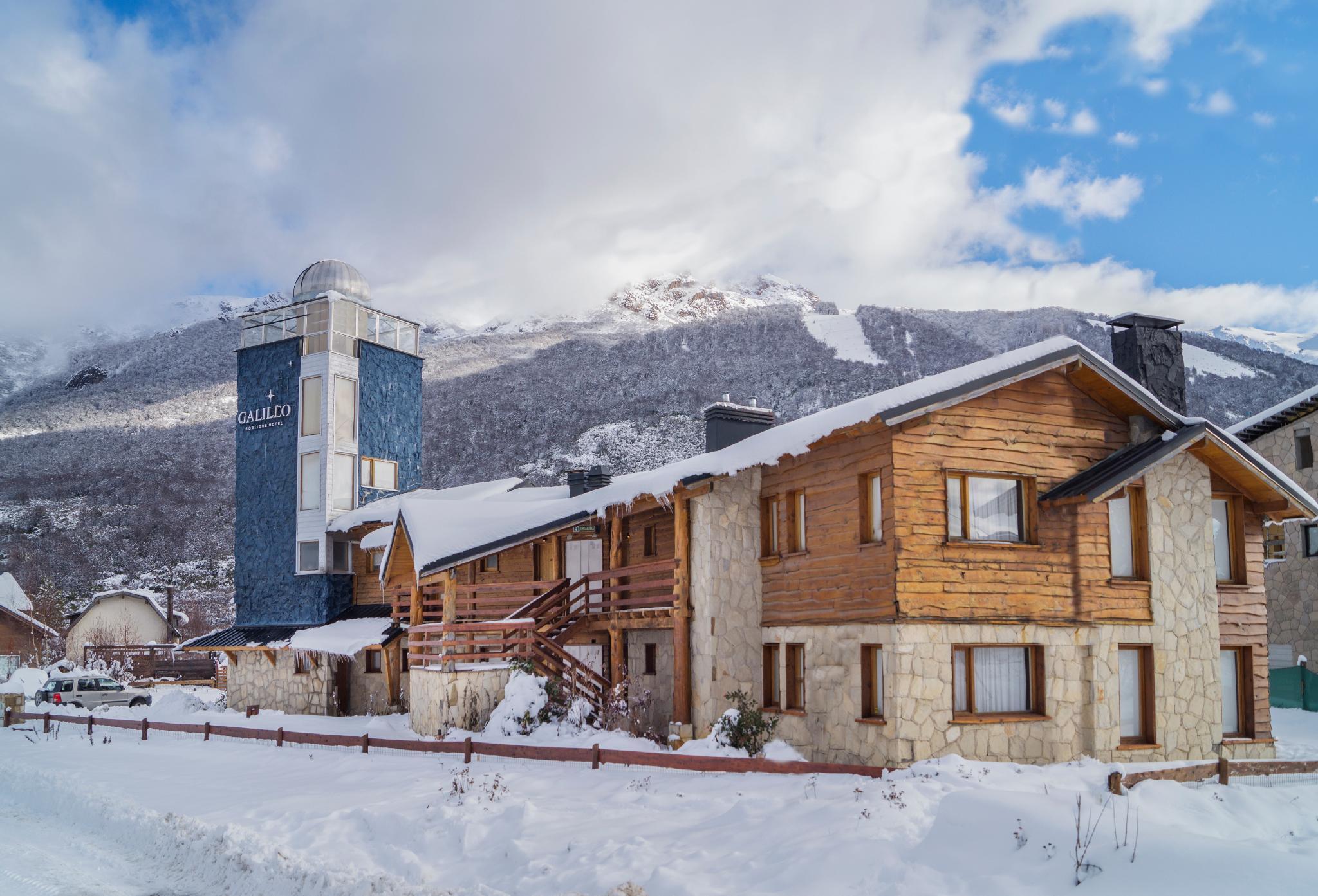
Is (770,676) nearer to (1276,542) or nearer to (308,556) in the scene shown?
(1276,542)

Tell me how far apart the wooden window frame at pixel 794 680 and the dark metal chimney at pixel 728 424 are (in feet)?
19.9

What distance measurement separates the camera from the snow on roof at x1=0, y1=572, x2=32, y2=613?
5712 centimetres

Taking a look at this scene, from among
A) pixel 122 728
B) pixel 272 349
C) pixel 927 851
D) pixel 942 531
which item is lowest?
pixel 122 728

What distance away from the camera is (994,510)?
647 inches

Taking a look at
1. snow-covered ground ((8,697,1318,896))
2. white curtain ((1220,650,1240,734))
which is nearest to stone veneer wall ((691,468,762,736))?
snow-covered ground ((8,697,1318,896))

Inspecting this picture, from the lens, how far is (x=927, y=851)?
31.3 feet

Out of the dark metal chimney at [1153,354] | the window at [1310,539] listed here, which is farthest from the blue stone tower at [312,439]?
the window at [1310,539]

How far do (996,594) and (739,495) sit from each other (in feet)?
17.4

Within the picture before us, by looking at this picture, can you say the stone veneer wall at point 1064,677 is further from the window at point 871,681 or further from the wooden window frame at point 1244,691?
the wooden window frame at point 1244,691

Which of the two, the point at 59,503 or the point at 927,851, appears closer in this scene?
the point at 927,851

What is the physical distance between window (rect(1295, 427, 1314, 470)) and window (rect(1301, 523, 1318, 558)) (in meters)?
1.72

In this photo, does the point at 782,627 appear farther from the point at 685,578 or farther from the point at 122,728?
the point at 122,728

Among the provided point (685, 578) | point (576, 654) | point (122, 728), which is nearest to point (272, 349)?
point (122, 728)

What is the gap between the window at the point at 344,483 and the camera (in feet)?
117
